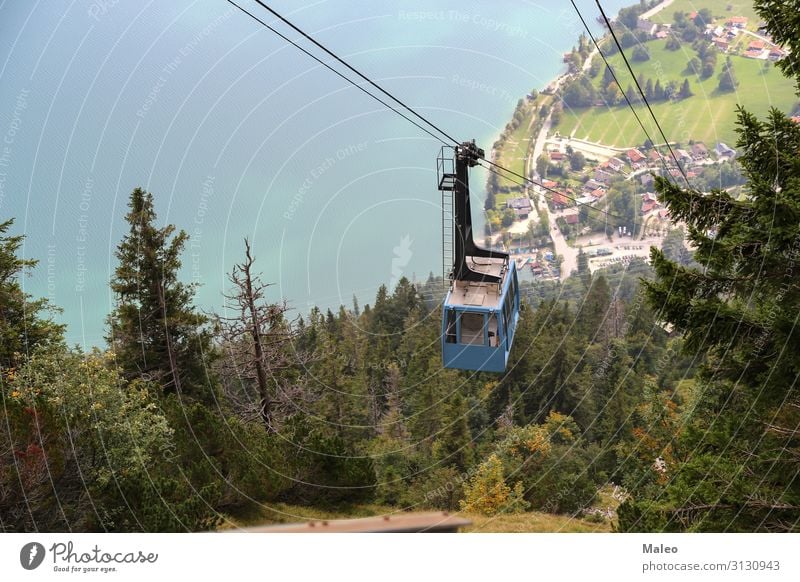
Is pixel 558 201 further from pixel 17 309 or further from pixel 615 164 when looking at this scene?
pixel 17 309

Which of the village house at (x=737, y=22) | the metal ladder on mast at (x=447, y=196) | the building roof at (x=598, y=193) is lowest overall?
the metal ladder on mast at (x=447, y=196)

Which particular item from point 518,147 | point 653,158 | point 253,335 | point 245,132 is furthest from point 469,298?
point 653,158

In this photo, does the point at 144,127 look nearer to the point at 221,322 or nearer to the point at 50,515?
the point at 221,322

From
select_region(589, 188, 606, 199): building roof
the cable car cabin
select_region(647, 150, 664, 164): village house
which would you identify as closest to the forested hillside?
the cable car cabin

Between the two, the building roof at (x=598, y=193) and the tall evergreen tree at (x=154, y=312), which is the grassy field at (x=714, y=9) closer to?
the building roof at (x=598, y=193)

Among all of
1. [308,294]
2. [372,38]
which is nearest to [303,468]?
[308,294]

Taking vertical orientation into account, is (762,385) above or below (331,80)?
below

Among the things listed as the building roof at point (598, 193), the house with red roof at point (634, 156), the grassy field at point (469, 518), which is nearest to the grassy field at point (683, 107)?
the house with red roof at point (634, 156)
